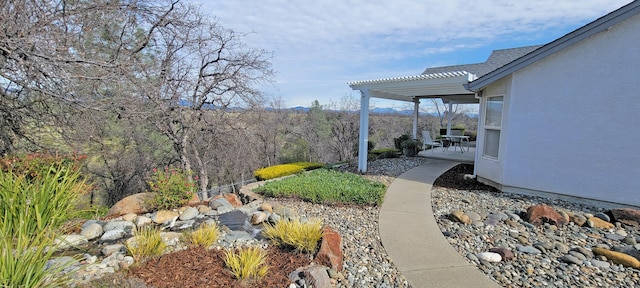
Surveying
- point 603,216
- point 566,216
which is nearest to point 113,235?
point 566,216

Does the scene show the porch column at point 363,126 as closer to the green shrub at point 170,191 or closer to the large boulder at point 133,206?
the green shrub at point 170,191

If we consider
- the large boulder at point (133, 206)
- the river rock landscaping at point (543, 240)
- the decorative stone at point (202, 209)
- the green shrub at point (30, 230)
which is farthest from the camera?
the decorative stone at point (202, 209)

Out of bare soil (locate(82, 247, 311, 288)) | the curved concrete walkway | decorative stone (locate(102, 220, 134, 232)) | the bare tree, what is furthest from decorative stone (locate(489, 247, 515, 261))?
the bare tree

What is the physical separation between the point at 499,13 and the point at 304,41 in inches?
257

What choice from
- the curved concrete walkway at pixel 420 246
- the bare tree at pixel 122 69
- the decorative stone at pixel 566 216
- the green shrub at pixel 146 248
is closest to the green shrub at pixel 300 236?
the curved concrete walkway at pixel 420 246

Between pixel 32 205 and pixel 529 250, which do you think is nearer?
pixel 32 205

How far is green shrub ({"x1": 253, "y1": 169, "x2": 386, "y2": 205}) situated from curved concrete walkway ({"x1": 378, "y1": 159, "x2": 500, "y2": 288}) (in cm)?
35

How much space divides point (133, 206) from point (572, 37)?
9.23 m

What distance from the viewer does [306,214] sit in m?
5.31

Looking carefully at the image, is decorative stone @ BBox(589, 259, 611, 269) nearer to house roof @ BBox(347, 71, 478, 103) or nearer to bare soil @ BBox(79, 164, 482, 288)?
bare soil @ BBox(79, 164, 482, 288)

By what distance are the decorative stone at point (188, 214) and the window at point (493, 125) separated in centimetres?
709

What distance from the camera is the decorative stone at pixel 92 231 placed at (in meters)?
4.11

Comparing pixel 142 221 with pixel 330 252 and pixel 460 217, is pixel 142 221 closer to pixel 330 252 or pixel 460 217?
pixel 330 252

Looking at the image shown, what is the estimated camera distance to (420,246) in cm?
382
